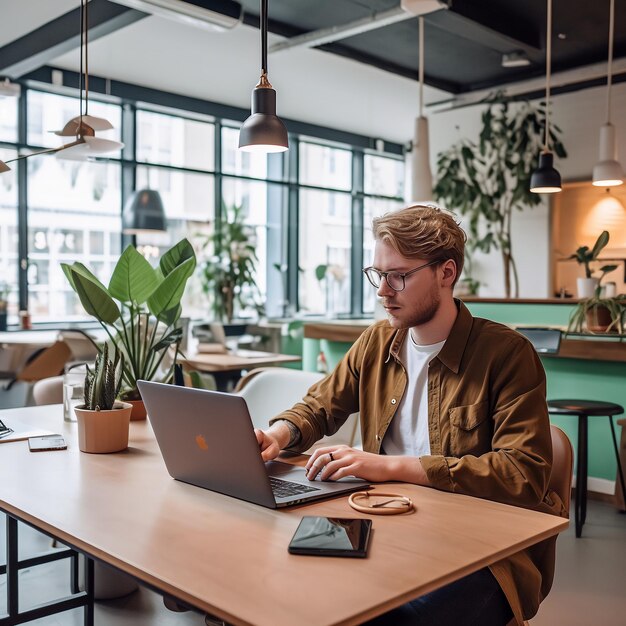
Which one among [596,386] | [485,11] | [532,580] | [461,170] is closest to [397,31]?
[485,11]

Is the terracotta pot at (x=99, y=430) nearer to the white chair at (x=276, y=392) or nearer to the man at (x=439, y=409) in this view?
the man at (x=439, y=409)

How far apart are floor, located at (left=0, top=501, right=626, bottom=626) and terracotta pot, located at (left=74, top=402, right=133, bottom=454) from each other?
0.91m

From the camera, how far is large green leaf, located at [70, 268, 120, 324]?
2424mm

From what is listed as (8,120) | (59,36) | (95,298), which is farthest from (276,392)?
(8,120)

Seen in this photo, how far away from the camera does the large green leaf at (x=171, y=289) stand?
252 centimetres

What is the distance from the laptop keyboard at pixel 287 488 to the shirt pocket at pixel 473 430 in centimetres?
41

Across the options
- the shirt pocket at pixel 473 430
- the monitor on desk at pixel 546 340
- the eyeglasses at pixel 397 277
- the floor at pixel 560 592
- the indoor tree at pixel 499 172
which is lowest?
the floor at pixel 560 592

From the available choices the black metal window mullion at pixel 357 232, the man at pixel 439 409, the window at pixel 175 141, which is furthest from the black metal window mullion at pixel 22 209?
the man at pixel 439 409

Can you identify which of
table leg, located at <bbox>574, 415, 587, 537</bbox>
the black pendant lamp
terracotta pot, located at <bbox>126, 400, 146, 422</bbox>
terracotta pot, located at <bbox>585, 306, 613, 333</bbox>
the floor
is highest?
the black pendant lamp

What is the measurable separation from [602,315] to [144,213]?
4.51m

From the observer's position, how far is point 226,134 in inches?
377

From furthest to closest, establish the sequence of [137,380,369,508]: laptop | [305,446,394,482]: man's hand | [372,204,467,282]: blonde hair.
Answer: [372,204,467,282]: blonde hair, [305,446,394,482]: man's hand, [137,380,369,508]: laptop

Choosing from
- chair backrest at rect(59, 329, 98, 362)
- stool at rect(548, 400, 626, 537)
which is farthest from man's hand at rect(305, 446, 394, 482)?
chair backrest at rect(59, 329, 98, 362)

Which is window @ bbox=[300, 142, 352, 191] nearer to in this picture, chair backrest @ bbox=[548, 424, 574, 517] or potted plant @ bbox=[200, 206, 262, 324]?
potted plant @ bbox=[200, 206, 262, 324]
